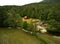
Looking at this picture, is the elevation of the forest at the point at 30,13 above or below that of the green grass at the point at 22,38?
above

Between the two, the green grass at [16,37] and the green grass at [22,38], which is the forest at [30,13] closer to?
the green grass at [22,38]

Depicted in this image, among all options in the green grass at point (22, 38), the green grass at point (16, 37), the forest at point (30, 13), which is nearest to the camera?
the green grass at point (22, 38)

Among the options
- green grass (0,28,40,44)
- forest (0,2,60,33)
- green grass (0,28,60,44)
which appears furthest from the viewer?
forest (0,2,60,33)

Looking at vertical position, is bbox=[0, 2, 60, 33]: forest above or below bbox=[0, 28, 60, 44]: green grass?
above

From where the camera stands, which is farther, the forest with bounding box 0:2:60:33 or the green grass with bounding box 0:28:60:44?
the forest with bounding box 0:2:60:33

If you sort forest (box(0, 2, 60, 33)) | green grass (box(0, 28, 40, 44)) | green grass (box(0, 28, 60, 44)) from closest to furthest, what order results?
green grass (box(0, 28, 60, 44)) → green grass (box(0, 28, 40, 44)) → forest (box(0, 2, 60, 33))

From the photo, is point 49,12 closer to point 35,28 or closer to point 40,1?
point 35,28

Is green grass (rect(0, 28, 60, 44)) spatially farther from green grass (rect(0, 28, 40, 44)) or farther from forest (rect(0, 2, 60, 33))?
forest (rect(0, 2, 60, 33))

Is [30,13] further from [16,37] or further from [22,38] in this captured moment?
[22,38]

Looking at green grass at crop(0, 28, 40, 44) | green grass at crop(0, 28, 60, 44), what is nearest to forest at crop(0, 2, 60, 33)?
green grass at crop(0, 28, 60, 44)

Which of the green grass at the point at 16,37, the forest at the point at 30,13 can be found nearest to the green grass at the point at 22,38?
the green grass at the point at 16,37
